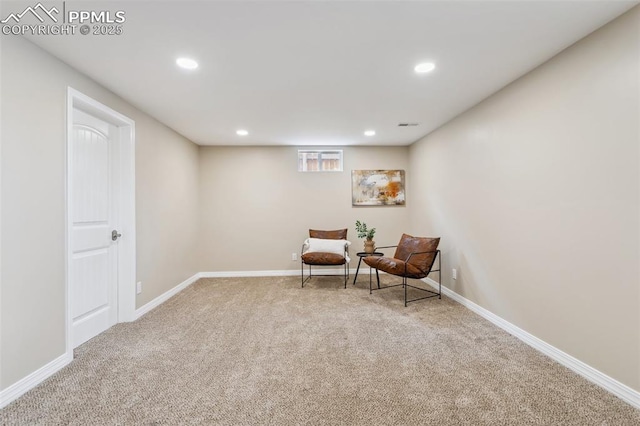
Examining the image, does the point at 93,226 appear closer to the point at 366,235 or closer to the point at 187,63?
the point at 187,63

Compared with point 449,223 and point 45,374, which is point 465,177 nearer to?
point 449,223

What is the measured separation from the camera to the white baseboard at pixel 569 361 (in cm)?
163

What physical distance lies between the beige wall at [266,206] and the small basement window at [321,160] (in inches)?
4.3

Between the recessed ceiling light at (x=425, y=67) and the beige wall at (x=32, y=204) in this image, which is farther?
the recessed ceiling light at (x=425, y=67)

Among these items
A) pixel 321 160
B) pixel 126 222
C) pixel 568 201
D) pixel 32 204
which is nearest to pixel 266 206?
pixel 321 160

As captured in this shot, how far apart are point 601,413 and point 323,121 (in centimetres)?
342

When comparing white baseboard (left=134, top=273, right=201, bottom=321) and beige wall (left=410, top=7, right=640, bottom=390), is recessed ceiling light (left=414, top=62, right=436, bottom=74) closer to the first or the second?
beige wall (left=410, top=7, right=640, bottom=390)

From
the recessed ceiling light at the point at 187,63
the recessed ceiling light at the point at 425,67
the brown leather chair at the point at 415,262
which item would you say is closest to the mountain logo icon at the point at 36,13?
the recessed ceiling light at the point at 187,63

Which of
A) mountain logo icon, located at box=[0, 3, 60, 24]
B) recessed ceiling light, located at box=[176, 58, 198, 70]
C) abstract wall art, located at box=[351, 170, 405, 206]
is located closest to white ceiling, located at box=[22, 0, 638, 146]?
recessed ceiling light, located at box=[176, 58, 198, 70]

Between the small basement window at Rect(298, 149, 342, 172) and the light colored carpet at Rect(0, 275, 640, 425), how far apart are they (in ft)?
8.89

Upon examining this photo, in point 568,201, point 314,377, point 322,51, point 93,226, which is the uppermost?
point 322,51

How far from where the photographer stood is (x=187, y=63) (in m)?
2.14

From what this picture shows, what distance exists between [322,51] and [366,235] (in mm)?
3075

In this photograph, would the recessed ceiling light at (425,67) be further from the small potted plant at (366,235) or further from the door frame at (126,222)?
the door frame at (126,222)
